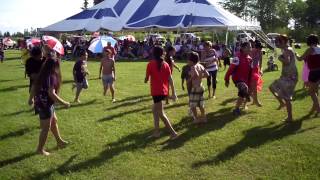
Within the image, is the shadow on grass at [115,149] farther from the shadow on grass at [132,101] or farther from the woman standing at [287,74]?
the shadow on grass at [132,101]

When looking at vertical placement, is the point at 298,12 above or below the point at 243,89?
above

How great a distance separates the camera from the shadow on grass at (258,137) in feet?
21.1

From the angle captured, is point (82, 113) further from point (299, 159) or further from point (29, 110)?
point (299, 159)

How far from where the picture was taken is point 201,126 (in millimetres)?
8367

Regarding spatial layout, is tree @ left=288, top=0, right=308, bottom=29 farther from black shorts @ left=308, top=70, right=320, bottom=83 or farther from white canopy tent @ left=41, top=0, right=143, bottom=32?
black shorts @ left=308, top=70, right=320, bottom=83

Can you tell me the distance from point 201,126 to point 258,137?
126cm

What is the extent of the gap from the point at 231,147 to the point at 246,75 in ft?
7.95

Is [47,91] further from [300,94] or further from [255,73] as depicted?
[300,94]

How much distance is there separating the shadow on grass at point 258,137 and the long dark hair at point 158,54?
1.70 metres

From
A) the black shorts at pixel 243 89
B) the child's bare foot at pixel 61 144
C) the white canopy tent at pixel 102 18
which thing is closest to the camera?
the child's bare foot at pixel 61 144

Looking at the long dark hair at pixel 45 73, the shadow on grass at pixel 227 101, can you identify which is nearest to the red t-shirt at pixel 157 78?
the long dark hair at pixel 45 73

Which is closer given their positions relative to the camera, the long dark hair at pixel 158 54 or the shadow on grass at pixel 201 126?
the long dark hair at pixel 158 54

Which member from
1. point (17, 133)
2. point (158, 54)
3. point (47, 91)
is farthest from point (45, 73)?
point (17, 133)

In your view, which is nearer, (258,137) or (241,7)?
(258,137)
